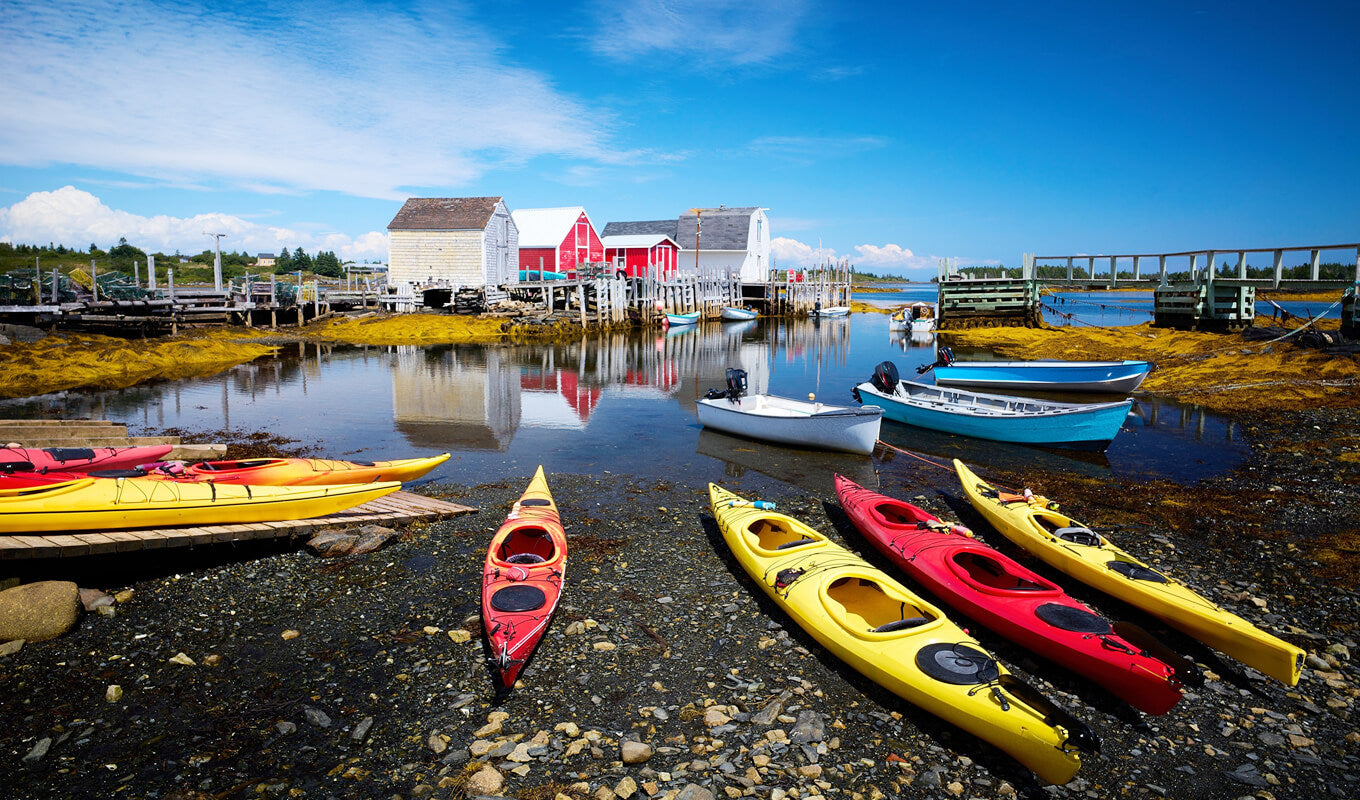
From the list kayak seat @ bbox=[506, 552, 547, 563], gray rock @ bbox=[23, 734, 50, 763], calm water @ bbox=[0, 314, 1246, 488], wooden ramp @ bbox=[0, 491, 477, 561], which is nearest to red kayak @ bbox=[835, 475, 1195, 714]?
kayak seat @ bbox=[506, 552, 547, 563]

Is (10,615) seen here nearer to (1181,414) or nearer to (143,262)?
(1181,414)

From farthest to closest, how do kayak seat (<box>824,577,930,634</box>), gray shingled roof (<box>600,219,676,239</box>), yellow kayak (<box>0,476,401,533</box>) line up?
gray shingled roof (<box>600,219,676,239</box>)
yellow kayak (<box>0,476,401,533</box>)
kayak seat (<box>824,577,930,634</box>)

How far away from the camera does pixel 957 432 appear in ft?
50.0

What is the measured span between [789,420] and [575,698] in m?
9.21

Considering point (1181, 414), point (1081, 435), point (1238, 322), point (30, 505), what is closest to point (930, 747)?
point (30, 505)

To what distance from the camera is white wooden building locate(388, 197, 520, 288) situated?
4269 cm

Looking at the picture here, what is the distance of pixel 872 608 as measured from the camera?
20.9ft

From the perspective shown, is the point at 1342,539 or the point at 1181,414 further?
the point at 1181,414

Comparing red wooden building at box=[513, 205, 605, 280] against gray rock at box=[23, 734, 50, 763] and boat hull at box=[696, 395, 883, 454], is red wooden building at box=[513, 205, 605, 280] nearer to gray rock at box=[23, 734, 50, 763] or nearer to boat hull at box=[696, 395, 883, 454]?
boat hull at box=[696, 395, 883, 454]

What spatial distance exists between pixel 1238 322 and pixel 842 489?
82.3 ft

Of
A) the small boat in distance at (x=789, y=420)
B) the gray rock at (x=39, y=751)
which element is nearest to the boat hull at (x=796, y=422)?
the small boat in distance at (x=789, y=420)

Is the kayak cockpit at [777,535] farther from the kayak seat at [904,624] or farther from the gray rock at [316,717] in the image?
the gray rock at [316,717]

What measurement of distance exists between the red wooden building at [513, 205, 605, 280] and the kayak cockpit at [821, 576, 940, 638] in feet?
143

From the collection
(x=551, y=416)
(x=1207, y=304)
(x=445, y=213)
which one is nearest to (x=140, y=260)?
(x=445, y=213)
